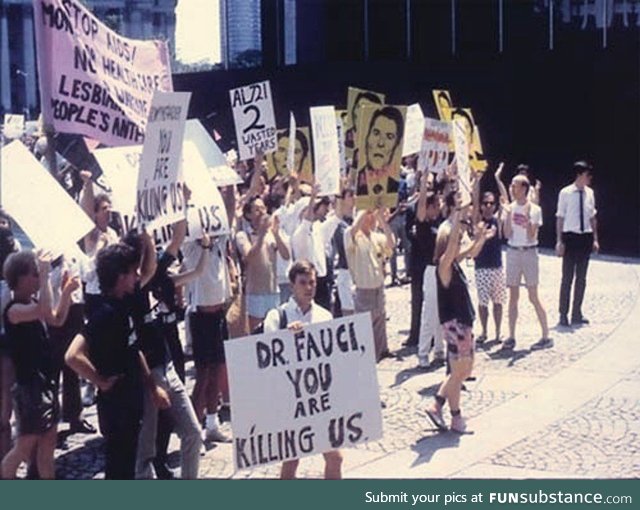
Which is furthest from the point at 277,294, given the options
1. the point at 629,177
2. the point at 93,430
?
the point at 629,177

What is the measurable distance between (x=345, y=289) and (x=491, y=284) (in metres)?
1.83

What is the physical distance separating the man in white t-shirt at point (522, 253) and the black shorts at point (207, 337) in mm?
3905

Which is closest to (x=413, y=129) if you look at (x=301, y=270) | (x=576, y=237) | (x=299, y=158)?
(x=299, y=158)

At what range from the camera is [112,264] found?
212 inches

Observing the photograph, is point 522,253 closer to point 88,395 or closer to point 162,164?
point 88,395

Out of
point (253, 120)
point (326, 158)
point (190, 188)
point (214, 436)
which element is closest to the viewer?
point (190, 188)

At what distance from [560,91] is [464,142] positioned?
9.00 meters

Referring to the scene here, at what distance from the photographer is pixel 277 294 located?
8445mm

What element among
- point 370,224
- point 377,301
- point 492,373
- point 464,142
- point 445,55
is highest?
point 445,55

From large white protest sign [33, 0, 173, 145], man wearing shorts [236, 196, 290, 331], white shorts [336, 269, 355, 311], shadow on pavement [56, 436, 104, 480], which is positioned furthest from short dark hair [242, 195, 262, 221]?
shadow on pavement [56, 436, 104, 480]

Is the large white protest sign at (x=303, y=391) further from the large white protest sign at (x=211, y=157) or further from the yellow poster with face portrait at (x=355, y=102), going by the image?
the yellow poster with face portrait at (x=355, y=102)

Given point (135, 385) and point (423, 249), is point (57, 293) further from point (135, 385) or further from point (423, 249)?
point (423, 249)

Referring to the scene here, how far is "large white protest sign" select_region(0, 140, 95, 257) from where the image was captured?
5418mm

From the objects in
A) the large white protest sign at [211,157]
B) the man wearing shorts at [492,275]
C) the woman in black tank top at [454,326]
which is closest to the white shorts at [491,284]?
the man wearing shorts at [492,275]
